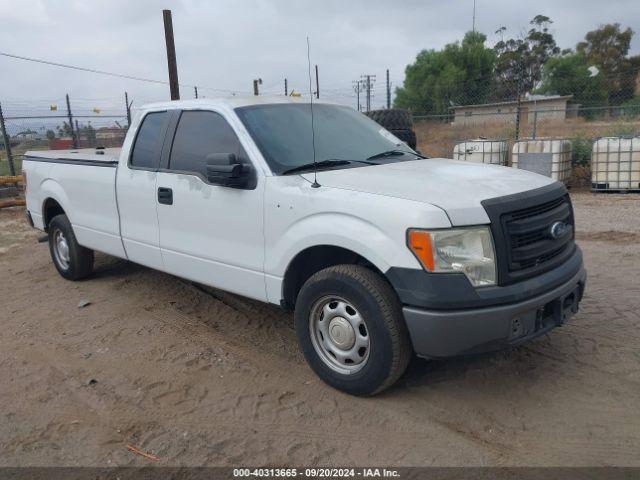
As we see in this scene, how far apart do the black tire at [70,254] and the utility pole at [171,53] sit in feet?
16.6

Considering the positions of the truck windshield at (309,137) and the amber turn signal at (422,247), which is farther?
the truck windshield at (309,137)

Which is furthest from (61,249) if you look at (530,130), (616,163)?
(530,130)

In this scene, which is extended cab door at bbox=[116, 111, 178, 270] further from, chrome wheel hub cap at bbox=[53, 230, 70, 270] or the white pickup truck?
chrome wheel hub cap at bbox=[53, 230, 70, 270]

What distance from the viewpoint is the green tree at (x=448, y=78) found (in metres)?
39.0

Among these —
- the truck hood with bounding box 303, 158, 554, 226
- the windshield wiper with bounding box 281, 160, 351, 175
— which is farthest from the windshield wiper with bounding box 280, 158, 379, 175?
the truck hood with bounding box 303, 158, 554, 226

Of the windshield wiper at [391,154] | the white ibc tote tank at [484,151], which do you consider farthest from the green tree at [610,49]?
the windshield wiper at [391,154]

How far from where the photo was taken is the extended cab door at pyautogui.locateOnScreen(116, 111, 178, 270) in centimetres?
485

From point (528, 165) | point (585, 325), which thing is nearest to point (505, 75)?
point (528, 165)

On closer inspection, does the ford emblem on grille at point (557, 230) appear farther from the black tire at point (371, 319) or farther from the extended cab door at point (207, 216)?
the extended cab door at point (207, 216)

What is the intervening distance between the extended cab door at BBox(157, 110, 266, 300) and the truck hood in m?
0.60

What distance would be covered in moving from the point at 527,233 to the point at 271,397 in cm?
195

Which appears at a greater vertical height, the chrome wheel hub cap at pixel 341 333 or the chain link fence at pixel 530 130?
the chain link fence at pixel 530 130

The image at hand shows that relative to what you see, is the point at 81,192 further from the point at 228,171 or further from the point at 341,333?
the point at 341,333

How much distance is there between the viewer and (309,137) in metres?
4.29
